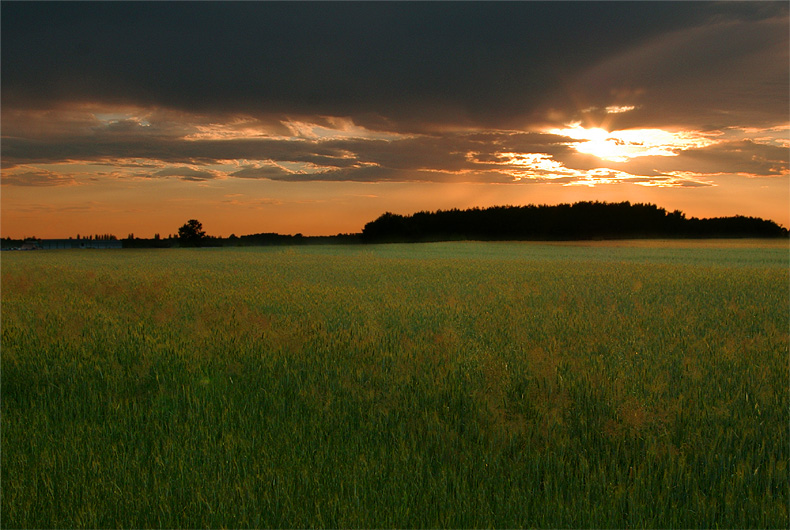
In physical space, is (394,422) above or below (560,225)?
below

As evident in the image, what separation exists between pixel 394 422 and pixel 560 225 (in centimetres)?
7714

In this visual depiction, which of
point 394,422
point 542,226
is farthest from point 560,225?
point 394,422

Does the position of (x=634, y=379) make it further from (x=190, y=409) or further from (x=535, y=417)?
(x=190, y=409)

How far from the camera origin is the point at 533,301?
11.6 meters

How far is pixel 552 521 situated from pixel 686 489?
103 centimetres

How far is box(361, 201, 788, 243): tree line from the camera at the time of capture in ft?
236

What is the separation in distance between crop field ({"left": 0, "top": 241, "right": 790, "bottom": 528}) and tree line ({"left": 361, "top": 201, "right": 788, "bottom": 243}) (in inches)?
2797

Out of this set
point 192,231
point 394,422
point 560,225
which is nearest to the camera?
point 394,422

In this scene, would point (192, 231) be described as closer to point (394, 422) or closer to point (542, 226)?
point (542, 226)

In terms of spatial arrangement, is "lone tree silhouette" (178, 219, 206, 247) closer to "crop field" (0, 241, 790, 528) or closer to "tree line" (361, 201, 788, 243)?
"tree line" (361, 201, 788, 243)

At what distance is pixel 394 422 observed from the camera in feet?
15.1

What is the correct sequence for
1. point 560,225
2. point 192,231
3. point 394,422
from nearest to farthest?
point 394,422 < point 560,225 < point 192,231

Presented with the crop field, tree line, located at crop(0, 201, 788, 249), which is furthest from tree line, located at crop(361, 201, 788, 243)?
the crop field

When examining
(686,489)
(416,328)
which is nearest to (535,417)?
(686,489)
